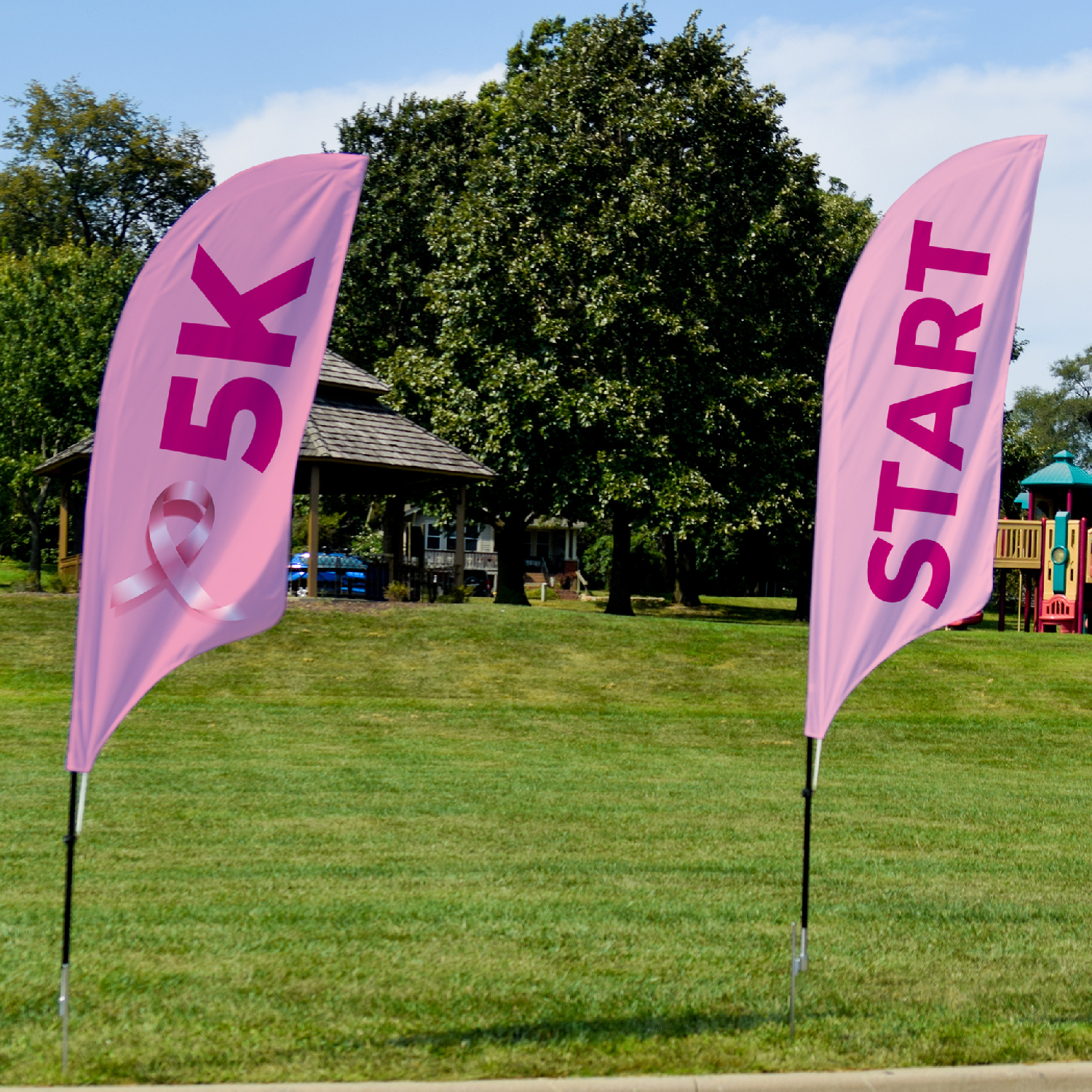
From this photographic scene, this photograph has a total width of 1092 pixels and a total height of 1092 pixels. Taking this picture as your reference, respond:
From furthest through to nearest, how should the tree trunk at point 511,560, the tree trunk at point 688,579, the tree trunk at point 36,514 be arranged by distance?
the tree trunk at point 688,579, the tree trunk at point 511,560, the tree trunk at point 36,514

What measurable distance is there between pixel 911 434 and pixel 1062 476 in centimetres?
3240

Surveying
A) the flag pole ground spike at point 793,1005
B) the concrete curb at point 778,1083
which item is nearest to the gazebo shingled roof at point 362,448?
the flag pole ground spike at point 793,1005

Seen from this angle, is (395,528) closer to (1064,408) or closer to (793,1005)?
(793,1005)

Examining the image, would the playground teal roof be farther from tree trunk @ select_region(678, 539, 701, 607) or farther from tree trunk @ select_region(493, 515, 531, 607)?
tree trunk @ select_region(493, 515, 531, 607)

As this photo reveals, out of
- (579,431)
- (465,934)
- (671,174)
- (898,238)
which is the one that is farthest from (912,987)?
(671,174)

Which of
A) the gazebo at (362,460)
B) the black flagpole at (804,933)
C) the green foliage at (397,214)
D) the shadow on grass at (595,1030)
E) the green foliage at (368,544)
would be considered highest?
the green foliage at (397,214)

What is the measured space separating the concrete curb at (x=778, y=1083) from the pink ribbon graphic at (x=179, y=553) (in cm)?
193

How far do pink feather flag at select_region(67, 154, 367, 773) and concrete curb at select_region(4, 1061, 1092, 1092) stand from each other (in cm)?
172

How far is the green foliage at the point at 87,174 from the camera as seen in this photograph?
51656 mm

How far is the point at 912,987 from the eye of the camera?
20.4ft

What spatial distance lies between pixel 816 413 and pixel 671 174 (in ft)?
24.2

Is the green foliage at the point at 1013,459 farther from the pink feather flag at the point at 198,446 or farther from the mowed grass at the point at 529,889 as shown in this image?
the pink feather flag at the point at 198,446

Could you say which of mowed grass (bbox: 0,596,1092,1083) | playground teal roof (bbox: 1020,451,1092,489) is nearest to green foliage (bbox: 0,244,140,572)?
mowed grass (bbox: 0,596,1092,1083)

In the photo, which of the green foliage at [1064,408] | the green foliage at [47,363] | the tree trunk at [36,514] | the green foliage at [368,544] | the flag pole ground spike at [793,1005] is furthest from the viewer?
the green foliage at [1064,408]
